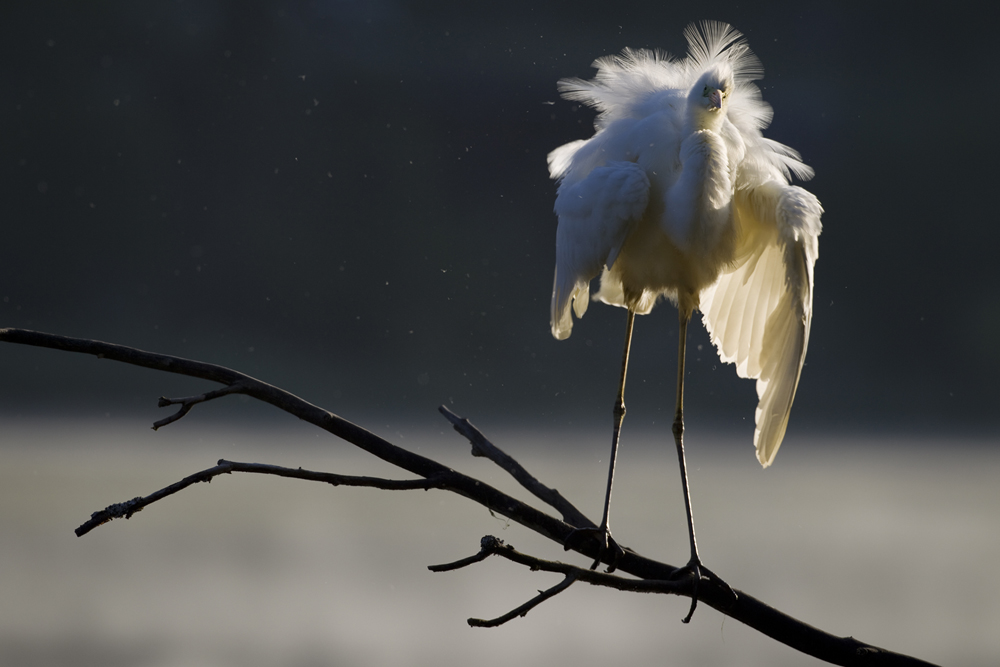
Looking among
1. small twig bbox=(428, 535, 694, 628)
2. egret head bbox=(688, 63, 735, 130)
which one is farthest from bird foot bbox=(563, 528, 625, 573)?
egret head bbox=(688, 63, 735, 130)

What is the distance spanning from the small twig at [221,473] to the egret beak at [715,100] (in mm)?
740

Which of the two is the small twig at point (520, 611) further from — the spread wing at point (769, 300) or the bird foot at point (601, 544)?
the spread wing at point (769, 300)

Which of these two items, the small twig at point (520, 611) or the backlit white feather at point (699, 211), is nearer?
the small twig at point (520, 611)

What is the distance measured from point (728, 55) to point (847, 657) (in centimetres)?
101

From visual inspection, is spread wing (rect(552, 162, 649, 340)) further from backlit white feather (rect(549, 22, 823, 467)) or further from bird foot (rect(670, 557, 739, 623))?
bird foot (rect(670, 557, 739, 623))

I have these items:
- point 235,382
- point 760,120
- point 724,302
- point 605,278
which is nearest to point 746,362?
point 724,302

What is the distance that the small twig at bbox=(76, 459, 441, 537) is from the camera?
781mm

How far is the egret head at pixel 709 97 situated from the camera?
4.27 ft

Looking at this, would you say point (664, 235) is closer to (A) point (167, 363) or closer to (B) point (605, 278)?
(B) point (605, 278)

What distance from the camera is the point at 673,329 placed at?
7289 mm

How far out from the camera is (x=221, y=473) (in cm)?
83

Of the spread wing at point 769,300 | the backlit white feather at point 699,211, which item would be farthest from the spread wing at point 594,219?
the spread wing at point 769,300

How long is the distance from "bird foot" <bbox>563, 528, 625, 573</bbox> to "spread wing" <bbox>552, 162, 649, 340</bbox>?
0.40 meters

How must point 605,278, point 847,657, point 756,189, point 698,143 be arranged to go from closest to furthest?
point 847,657 → point 698,143 → point 756,189 → point 605,278
